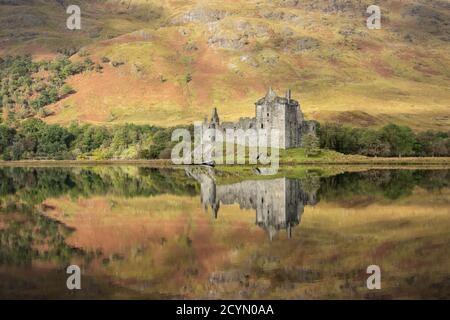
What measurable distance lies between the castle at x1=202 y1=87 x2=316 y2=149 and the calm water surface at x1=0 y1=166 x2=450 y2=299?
51818 millimetres

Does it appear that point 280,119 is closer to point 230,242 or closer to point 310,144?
point 310,144

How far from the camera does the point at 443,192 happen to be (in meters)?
62.8

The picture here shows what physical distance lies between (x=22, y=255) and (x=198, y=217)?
16.2 meters

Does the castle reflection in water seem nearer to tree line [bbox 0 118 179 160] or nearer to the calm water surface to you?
the calm water surface

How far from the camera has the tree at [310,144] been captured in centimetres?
11547

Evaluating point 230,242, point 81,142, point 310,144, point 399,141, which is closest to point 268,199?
point 230,242

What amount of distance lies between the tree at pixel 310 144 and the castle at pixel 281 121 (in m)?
3.16

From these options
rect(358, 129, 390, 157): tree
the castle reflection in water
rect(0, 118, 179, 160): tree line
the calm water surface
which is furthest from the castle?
the calm water surface

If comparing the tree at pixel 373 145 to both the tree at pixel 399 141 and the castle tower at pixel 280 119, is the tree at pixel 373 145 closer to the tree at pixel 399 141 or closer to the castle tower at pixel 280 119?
the tree at pixel 399 141

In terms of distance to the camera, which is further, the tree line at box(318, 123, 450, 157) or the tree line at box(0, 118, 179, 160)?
the tree line at box(0, 118, 179, 160)

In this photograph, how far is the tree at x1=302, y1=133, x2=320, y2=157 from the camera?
379 ft

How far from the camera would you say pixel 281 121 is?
118312mm

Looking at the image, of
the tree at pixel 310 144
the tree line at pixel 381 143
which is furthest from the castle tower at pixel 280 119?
the tree line at pixel 381 143

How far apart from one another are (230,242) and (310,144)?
82278 millimetres
